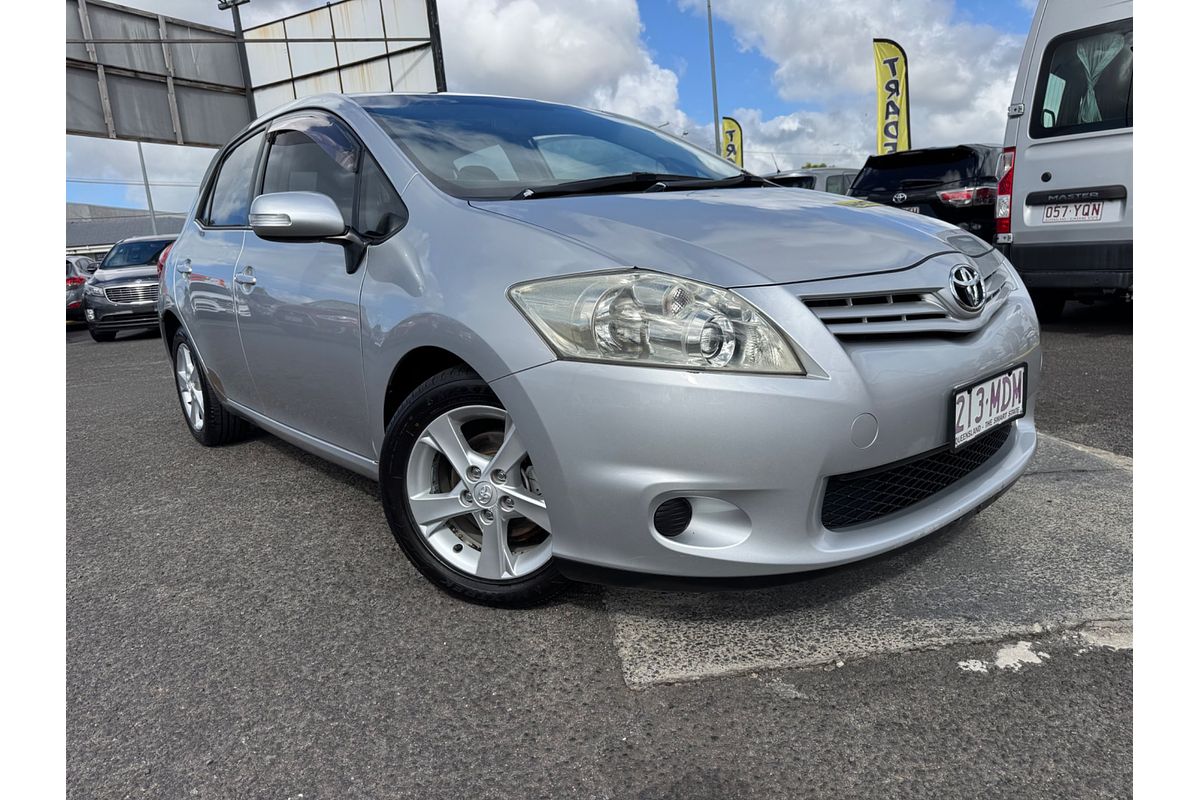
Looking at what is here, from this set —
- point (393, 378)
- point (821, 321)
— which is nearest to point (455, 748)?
point (393, 378)

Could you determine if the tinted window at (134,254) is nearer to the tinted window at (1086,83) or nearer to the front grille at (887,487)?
the tinted window at (1086,83)

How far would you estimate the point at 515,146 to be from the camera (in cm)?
271

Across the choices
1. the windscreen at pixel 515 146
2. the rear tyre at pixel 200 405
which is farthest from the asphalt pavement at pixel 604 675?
the windscreen at pixel 515 146

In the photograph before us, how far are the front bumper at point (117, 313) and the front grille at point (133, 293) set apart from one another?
0.20 feet

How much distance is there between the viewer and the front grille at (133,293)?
39.3ft

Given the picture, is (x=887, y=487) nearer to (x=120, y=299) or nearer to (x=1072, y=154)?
(x=1072, y=154)

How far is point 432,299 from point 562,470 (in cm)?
60

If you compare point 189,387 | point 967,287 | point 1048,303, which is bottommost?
point 1048,303

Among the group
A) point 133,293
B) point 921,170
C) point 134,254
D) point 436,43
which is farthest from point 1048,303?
point 134,254

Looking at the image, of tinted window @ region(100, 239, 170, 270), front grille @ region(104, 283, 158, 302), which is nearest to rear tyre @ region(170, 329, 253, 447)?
front grille @ region(104, 283, 158, 302)

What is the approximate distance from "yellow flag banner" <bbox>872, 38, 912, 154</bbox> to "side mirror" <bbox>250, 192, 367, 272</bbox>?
16.9 metres

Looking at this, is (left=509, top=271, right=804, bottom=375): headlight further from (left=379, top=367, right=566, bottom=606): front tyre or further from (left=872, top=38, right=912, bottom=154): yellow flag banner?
(left=872, top=38, right=912, bottom=154): yellow flag banner

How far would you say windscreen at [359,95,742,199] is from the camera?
2.46 meters

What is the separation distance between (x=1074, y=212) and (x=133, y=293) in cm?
1203
